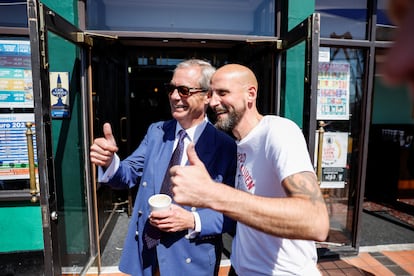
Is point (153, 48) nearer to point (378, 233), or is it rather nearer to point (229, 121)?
point (229, 121)

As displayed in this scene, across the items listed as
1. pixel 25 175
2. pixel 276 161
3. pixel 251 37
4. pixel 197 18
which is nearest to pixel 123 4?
pixel 197 18

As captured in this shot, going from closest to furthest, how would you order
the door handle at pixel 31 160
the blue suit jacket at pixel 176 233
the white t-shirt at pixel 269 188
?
the white t-shirt at pixel 269 188 → the blue suit jacket at pixel 176 233 → the door handle at pixel 31 160

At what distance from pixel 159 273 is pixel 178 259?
30cm

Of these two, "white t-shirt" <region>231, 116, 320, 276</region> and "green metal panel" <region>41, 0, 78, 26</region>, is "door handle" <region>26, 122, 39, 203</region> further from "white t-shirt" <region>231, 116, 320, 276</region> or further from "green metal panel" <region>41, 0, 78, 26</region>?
"white t-shirt" <region>231, 116, 320, 276</region>

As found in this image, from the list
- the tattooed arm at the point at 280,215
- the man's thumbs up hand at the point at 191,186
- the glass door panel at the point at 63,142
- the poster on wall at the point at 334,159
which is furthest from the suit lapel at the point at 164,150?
the poster on wall at the point at 334,159

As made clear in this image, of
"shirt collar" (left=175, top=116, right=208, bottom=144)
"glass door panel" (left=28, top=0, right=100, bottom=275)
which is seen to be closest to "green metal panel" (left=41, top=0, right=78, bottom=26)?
"glass door panel" (left=28, top=0, right=100, bottom=275)

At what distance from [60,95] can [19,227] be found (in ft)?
5.43

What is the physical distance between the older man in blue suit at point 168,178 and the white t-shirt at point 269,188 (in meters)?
0.35

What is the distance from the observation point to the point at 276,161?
1.21 metres

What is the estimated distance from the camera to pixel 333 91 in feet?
11.5

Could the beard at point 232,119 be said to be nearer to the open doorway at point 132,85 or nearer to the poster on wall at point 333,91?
the open doorway at point 132,85

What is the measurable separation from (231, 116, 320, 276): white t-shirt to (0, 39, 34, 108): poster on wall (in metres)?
2.87

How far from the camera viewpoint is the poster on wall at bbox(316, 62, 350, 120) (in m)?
3.47

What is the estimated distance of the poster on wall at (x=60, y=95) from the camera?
2838 mm
